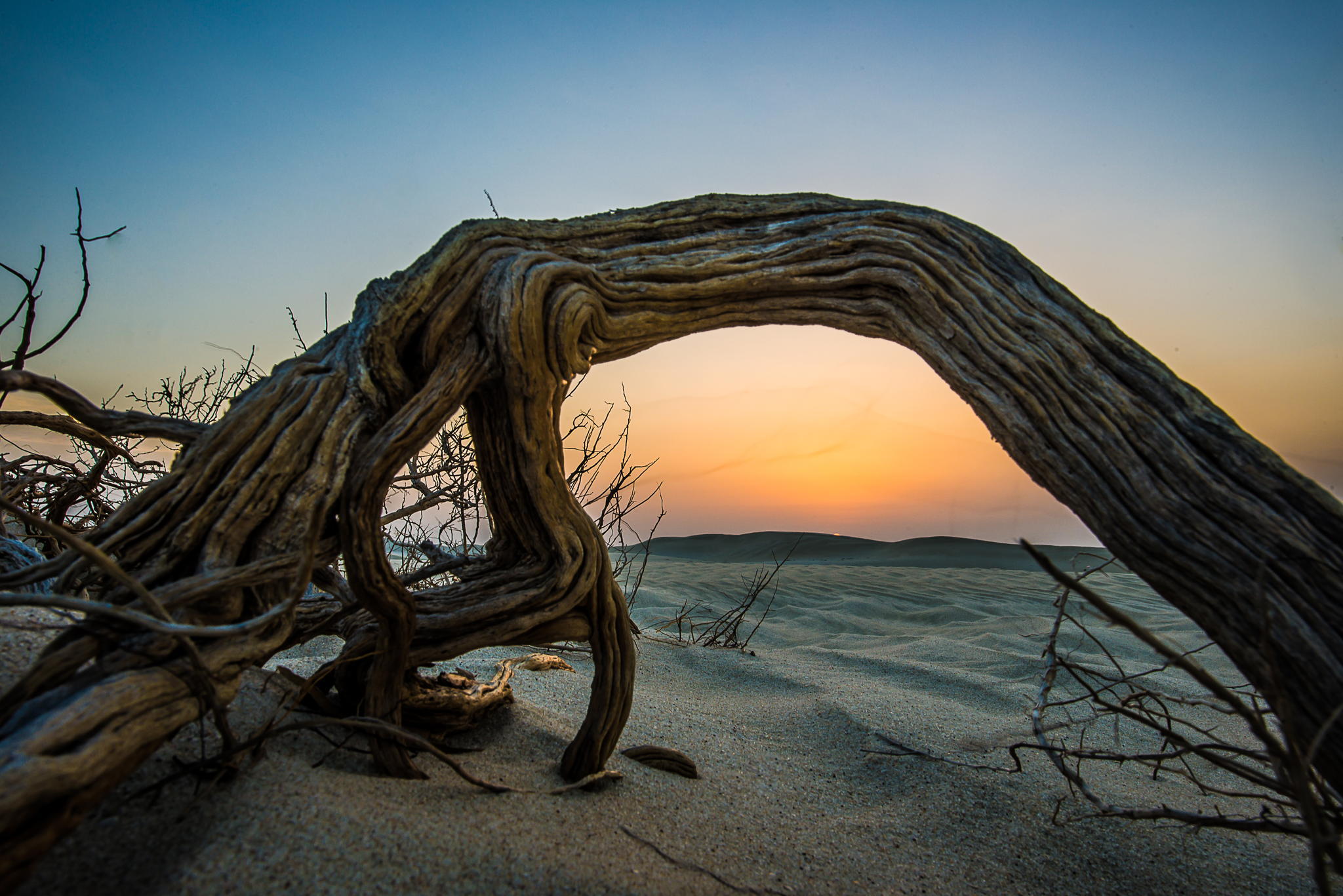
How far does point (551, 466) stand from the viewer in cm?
234

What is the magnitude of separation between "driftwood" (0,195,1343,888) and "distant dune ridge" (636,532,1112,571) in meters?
15.4

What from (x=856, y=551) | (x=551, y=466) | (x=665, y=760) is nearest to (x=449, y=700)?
(x=665, y=760)

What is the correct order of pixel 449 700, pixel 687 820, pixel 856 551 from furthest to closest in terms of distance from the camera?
pixel 856 551
pixel 449 700
pixel 687 820

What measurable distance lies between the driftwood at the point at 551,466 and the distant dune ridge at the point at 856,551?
605 inches

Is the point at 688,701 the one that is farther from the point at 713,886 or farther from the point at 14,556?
the point at 14,556

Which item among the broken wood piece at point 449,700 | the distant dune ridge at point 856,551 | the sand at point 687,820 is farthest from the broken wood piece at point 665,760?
the distant dune ridge at point 856,551

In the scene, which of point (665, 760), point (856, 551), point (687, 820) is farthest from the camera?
point (856, 551)

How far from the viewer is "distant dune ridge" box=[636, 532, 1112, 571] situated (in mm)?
19641

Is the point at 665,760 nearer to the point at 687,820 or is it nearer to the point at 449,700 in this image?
the point at 687,820

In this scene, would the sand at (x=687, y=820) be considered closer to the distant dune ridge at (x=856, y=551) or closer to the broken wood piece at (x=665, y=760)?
the broken wood piece at (x=665, y=760)

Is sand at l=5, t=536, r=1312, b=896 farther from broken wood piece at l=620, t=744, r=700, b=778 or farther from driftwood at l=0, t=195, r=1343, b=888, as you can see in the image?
driftwood at l=0, t=195, r=1343, b=888

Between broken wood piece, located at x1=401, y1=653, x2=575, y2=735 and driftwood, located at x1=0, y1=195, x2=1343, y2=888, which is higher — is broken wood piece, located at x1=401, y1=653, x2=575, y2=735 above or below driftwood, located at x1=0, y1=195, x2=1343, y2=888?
below

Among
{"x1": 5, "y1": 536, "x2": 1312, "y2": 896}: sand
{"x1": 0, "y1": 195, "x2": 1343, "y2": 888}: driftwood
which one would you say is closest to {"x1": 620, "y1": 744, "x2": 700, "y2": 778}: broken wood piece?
{"x1": 5, "y1": 536, "x2": 1312, "y2": 896}: sand

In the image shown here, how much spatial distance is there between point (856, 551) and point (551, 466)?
2440 cm
